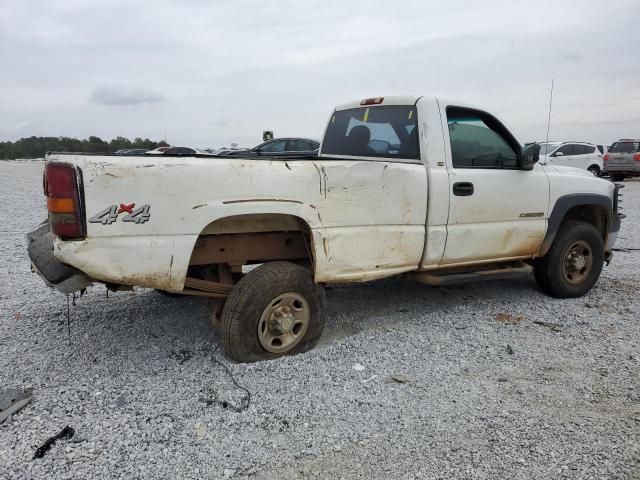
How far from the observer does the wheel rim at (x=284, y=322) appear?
11.2 feet

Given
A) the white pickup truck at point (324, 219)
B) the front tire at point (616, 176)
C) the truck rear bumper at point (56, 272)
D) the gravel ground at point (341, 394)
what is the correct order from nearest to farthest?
the gravel ground at point (341, 394) → the white pickup truck at point (324, 219) → the truck rear bumper at point (56, 272) → the front tire at point (616, 176)

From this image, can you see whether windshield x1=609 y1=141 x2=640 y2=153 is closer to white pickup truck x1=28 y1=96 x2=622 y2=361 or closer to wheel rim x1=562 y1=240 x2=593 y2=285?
white pickup truck x1=28 y1=96 x2=622 y2=361

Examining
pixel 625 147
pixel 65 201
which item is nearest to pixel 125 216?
pixel 65 201

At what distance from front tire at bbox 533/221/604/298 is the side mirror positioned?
96 cm

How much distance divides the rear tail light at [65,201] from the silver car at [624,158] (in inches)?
827

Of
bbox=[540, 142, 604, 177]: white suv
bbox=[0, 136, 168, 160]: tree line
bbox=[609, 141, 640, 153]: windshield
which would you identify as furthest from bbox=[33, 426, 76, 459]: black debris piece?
bbox=[0, 136, 168, 160]: tree line

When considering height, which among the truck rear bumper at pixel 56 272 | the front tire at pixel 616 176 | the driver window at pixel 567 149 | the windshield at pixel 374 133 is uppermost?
the windshield at pixel 374 133

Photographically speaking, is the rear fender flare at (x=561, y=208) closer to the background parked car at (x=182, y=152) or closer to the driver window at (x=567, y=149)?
the background parked car at (x=182, y=152)

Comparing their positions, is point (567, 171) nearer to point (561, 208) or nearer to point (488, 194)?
point (561, 208)

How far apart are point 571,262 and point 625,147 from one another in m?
17.5

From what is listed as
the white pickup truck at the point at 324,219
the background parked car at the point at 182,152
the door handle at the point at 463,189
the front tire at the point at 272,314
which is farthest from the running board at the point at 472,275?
the background parked car at the point at 182,152

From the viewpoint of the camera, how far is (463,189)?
407 cm

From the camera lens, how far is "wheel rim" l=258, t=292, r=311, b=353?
11.2 feet

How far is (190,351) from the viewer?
12.0 ft
